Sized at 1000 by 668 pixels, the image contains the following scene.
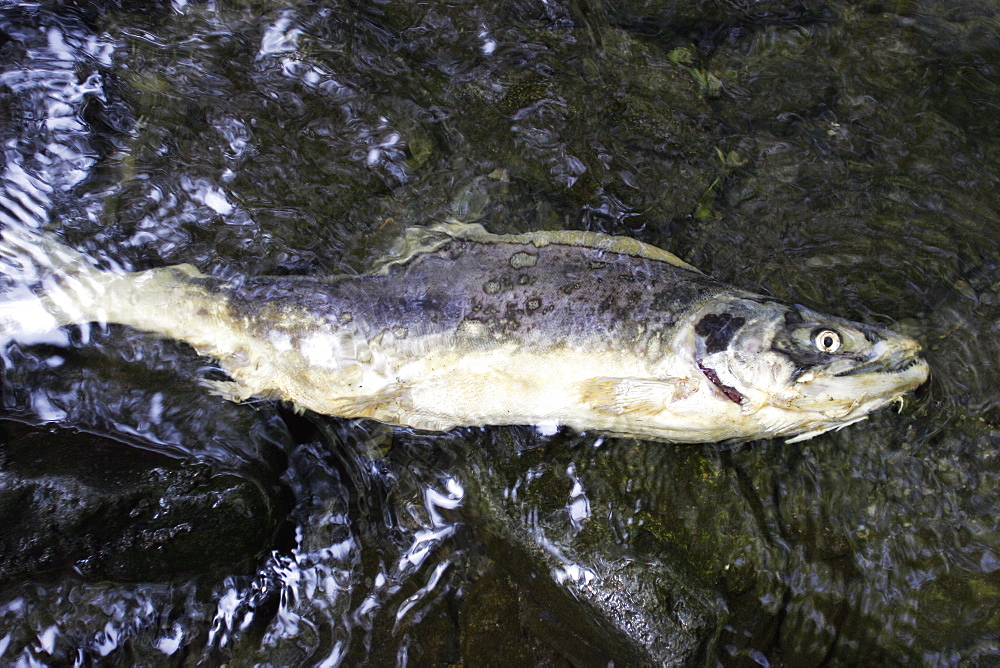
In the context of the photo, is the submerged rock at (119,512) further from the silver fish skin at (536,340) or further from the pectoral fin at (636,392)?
the pectoral fin at (636,392)

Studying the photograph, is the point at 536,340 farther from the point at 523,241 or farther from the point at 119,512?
the point at 119,512

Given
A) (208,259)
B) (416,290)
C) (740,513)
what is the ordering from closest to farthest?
(416,290)
(740,513)
(208,259)

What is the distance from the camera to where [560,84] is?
172 inches

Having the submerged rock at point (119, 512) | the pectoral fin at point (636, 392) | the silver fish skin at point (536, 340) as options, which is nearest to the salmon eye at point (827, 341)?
the silver fish skin at point (536, 340)

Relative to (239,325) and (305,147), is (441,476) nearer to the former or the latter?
(239,325)

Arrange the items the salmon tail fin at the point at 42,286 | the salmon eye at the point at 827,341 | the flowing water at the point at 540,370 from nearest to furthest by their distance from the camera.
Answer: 1. the salmon eye at the point at 827,341
2. the flowing water at the point at 540,370
3. the salmon tail fin at the point at 42,286

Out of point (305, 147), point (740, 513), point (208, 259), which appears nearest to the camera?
point (740, 513)

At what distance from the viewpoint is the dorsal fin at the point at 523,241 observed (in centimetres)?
340

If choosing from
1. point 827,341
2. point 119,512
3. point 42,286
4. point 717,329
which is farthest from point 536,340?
point 42,286

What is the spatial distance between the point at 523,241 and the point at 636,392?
1.01m

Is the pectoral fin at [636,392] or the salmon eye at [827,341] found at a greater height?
the salmon eye at [827,341]

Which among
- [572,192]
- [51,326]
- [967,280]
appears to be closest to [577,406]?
[572,192]

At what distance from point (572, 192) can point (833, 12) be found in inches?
98.5

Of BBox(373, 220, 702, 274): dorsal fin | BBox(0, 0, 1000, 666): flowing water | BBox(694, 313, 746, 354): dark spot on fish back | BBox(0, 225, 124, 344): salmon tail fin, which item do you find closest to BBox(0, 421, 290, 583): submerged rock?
BBox(0, 0, 1000, 666): flowing water
